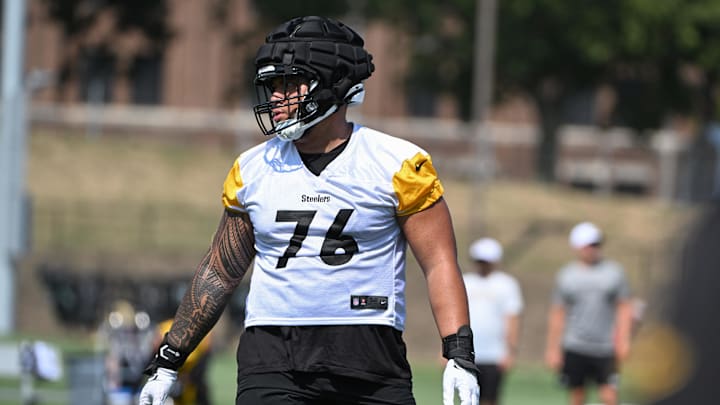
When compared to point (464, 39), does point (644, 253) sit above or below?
below

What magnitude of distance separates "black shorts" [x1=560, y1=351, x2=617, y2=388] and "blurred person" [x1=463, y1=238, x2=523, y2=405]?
0.65m

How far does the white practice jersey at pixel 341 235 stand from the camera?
4.72m

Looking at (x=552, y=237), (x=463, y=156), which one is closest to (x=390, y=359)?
(x=552, y=237)

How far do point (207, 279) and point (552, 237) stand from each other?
30.9 meters

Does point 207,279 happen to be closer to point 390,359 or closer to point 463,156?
point 390,359

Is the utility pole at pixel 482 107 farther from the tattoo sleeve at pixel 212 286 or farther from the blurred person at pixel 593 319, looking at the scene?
the tattoo sleeve at pixel 212 286

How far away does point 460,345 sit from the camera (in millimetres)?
4691

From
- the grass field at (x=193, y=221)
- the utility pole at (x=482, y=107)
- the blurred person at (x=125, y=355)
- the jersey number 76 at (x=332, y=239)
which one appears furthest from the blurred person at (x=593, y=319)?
the utility pole at (x=482, y=107)

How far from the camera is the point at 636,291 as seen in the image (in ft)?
98.0

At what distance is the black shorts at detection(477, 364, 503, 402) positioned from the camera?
11969 millimetres

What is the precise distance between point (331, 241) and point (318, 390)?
1.58ft

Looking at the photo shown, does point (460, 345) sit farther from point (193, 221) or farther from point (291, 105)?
point (193, 221)

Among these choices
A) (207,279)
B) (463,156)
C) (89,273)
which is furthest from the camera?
(463,156)

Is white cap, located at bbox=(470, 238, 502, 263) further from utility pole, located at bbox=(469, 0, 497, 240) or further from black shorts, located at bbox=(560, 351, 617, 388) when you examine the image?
utility pole, located at bbox=(469, 0, 497, 240)
